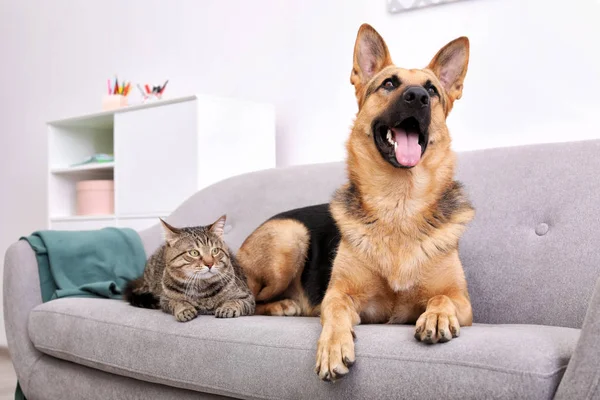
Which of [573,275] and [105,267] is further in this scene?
[105,267]

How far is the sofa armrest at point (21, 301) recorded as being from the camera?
280cm

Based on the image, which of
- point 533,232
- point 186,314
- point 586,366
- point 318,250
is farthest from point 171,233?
point 586,366

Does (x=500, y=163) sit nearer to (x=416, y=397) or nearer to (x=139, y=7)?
(x=416, y=397)

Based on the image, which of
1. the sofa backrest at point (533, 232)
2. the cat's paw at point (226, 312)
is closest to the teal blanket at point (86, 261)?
the cat's paw at point (226, 312)

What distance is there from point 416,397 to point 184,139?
2607 mm

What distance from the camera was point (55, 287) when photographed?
2951 mm

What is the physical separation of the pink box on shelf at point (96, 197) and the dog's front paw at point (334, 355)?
3.23 meters

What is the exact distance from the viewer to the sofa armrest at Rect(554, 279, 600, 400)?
133 centimetres

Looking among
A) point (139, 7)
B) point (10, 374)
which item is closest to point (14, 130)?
point (139, 7)

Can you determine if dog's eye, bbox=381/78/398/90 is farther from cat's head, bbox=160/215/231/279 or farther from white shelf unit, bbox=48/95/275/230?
white shelf unit, bbox=48/95/275/230

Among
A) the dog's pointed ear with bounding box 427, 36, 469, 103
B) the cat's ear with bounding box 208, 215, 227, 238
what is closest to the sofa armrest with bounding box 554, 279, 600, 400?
the dog's pointed ear with bounding box 427, 36, 469, 103

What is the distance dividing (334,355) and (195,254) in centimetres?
88

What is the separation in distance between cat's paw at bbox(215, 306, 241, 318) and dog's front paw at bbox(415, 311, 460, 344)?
78 cm

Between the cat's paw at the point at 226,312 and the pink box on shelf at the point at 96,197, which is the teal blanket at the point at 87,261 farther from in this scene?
the pink box on shelf at the point at 96,197
